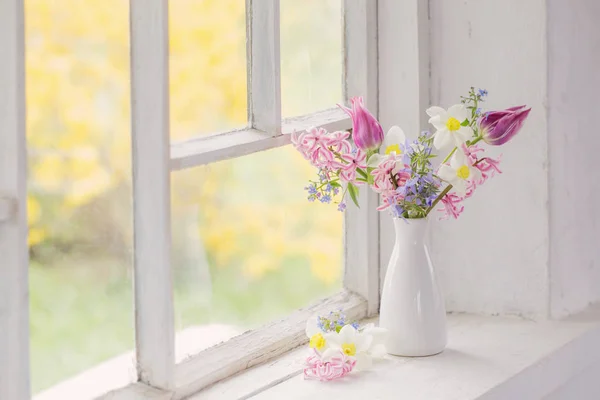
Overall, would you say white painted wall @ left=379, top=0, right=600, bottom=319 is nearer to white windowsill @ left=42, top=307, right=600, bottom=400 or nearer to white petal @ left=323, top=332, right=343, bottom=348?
white windowsill @ left=42, top=307, right=600, bottom=400

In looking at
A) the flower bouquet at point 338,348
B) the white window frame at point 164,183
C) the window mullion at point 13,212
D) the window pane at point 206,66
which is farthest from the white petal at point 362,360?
the window mullion at point 13,212

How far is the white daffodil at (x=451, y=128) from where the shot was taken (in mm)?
1323

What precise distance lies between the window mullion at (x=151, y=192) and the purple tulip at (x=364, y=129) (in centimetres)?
30

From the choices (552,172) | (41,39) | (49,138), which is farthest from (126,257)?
(552,172)

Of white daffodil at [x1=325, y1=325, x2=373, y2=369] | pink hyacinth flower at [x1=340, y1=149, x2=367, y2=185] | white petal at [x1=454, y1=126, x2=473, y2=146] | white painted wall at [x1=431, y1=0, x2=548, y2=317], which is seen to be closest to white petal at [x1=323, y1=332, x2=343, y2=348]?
white daffodil at [x1=325, y1=325, x2=373, y2=369]

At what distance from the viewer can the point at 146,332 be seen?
1218 millimetres

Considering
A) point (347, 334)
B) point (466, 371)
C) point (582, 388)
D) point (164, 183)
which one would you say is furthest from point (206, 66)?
point (582, 388)

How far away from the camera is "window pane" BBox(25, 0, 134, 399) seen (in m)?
1.08

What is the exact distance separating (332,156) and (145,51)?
1.02 ft

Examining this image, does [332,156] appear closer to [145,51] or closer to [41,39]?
[145,51]

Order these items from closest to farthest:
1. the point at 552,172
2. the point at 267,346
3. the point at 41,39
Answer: the point at 41,39
the point at 267,346
the point at 552,172

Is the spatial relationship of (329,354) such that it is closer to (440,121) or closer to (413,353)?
(413,353)

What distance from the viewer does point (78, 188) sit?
45.2 inches

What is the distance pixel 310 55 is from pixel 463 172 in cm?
39
